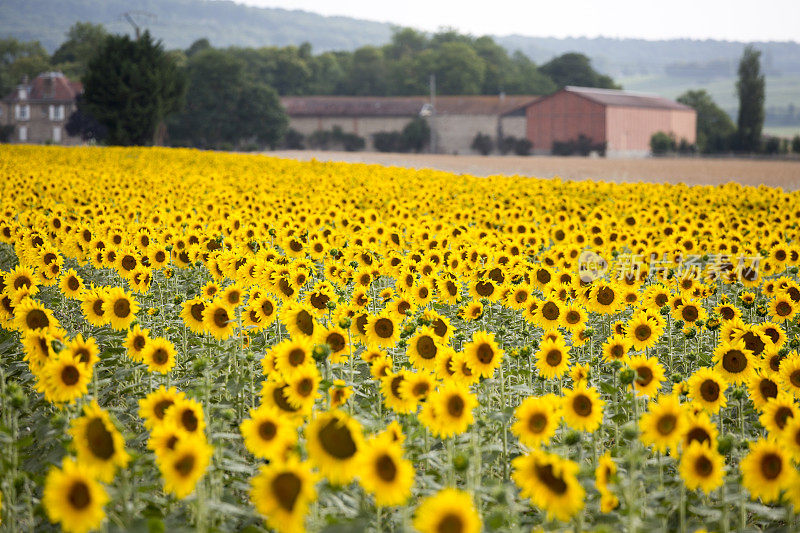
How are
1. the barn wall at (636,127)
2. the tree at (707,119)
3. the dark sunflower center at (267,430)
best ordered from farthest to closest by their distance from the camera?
the tree at (707,119)
the barn wall at (636,127)
the dark sunflower center at (267,430)

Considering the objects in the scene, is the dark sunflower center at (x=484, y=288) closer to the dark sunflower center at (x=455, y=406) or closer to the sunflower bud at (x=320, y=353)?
the sunflower bud at (x=320, y=353)

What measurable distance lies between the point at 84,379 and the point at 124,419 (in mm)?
1451

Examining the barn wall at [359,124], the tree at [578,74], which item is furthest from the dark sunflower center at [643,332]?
the tree at [578,74]

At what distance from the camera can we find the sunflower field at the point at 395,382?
342cm

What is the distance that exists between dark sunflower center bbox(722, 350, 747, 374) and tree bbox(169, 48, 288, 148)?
76.0 m

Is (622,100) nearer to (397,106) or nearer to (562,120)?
(562,120)

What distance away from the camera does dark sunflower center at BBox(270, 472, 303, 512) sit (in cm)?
313

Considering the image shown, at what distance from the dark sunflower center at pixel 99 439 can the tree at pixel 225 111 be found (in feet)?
253

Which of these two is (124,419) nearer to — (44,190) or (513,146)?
(44,190)

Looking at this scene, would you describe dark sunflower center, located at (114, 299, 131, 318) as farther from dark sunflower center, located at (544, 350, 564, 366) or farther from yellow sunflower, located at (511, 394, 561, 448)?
yellow sunflower, located at (511, 394, 561, 448)

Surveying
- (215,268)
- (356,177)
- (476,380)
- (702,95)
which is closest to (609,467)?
(476,380)

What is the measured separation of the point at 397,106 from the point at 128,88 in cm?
3514

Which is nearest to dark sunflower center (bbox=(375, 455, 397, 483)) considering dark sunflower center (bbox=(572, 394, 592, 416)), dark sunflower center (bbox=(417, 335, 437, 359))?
dark sunflower center (bbox=(572, 394, 592, 416))

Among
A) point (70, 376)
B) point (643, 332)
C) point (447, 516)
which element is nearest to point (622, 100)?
point (643, 332)
